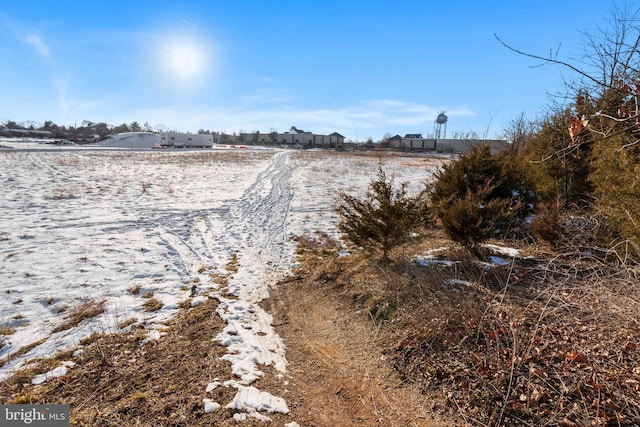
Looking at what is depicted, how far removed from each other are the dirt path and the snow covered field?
0.71ft

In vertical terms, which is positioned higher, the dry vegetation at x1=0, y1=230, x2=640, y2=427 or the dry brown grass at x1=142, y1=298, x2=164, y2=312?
the dry vegetation at x1=0, y1=230, x2=640, y2=427

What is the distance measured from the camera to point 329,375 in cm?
307

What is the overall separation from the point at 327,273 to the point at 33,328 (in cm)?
405

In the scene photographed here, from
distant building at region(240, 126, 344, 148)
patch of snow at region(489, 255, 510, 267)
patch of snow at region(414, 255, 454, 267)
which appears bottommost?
patch of snow at region(414, 255, 454, 267)

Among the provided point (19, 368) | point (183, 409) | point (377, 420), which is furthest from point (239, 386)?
point (19, 368)

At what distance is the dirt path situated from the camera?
256 centimetres

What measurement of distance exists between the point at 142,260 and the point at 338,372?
4661 mm

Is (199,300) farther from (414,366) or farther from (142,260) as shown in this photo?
(414,366)

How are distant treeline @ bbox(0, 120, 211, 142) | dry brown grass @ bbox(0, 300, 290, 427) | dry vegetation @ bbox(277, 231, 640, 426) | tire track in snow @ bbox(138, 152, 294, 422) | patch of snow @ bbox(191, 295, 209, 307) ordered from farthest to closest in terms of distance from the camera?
distant treeline @ bbox(0, 120, 211, 142), patch of snow @ bbox(191, 295, 209, 307), tire track in snow @ bbox(138, 152, 294, 422), dry brown grass @ bbox(0, 300, 290, 427), dry vegetation @ bbox(277, 231, 640, 426)

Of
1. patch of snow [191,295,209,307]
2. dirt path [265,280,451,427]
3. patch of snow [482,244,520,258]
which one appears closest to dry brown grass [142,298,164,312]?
patch of snow [191,295,209,307]

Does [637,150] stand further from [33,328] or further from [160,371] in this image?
[33,328]

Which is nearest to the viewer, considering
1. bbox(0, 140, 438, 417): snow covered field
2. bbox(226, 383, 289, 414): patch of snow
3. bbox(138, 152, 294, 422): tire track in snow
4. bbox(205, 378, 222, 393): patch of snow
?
bbox(226, 383, 289, 414): patch of snow

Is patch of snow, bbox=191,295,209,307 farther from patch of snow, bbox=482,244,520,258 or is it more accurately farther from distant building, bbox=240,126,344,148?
distant building, bbox=240,126,344,148

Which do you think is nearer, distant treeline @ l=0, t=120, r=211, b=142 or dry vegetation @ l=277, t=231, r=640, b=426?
dry vegetation @ l=277, t=231, r=640, b=426
